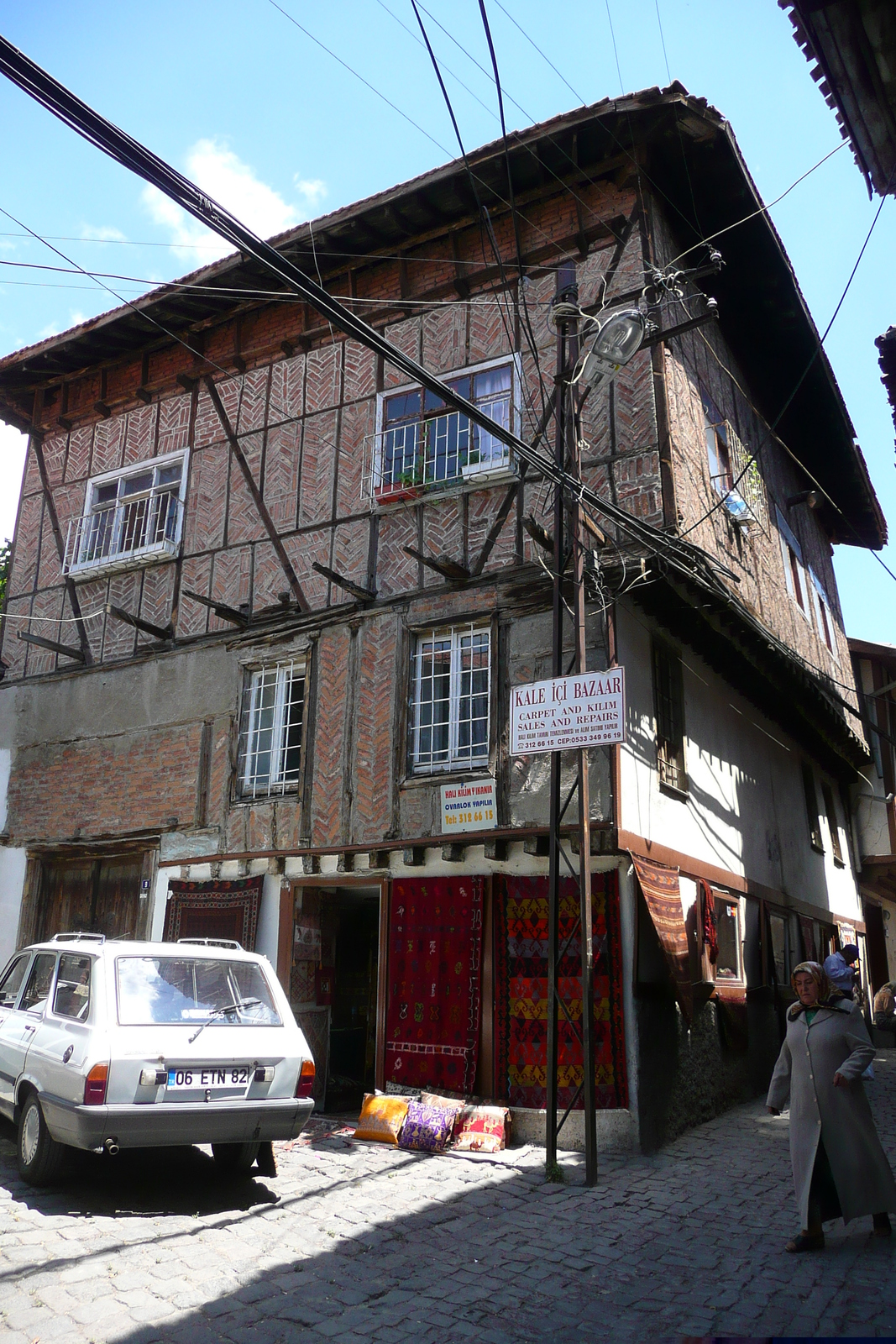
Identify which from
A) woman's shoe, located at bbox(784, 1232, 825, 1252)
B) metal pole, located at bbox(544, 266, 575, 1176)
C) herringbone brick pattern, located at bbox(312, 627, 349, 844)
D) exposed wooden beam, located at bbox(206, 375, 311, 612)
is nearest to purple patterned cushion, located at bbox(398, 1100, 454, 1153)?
metal pole, located at bbox(544, 266, 575, 1176)

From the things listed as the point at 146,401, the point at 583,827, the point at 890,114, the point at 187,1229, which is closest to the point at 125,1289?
the point at 187,1229

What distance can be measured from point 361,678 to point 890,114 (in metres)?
7.84

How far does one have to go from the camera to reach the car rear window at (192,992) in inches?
256

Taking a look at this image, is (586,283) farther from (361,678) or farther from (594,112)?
(361,678)

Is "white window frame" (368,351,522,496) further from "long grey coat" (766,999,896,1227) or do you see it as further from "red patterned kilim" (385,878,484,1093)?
"long grey coat" (766,999,896,1227)

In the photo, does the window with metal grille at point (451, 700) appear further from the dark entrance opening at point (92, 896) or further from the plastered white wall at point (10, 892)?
the plastered white wall at point (10, 892)

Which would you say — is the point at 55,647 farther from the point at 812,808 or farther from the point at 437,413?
the point at 812,808

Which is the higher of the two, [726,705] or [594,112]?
[594,112]

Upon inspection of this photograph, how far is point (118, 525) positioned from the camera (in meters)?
14.4

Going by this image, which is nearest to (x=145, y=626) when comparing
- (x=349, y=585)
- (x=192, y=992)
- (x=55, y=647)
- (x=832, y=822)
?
(x=55, y=647)

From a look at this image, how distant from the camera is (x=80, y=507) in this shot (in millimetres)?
14961

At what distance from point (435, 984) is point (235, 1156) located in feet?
10.3

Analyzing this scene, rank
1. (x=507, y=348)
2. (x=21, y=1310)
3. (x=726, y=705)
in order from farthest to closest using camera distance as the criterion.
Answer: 1. (x=726, y=705)
2. (x=507, y=348)
3. (x=21, y=1310)

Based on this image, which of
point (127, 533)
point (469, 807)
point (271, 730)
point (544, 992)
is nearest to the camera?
point (544, 992)
